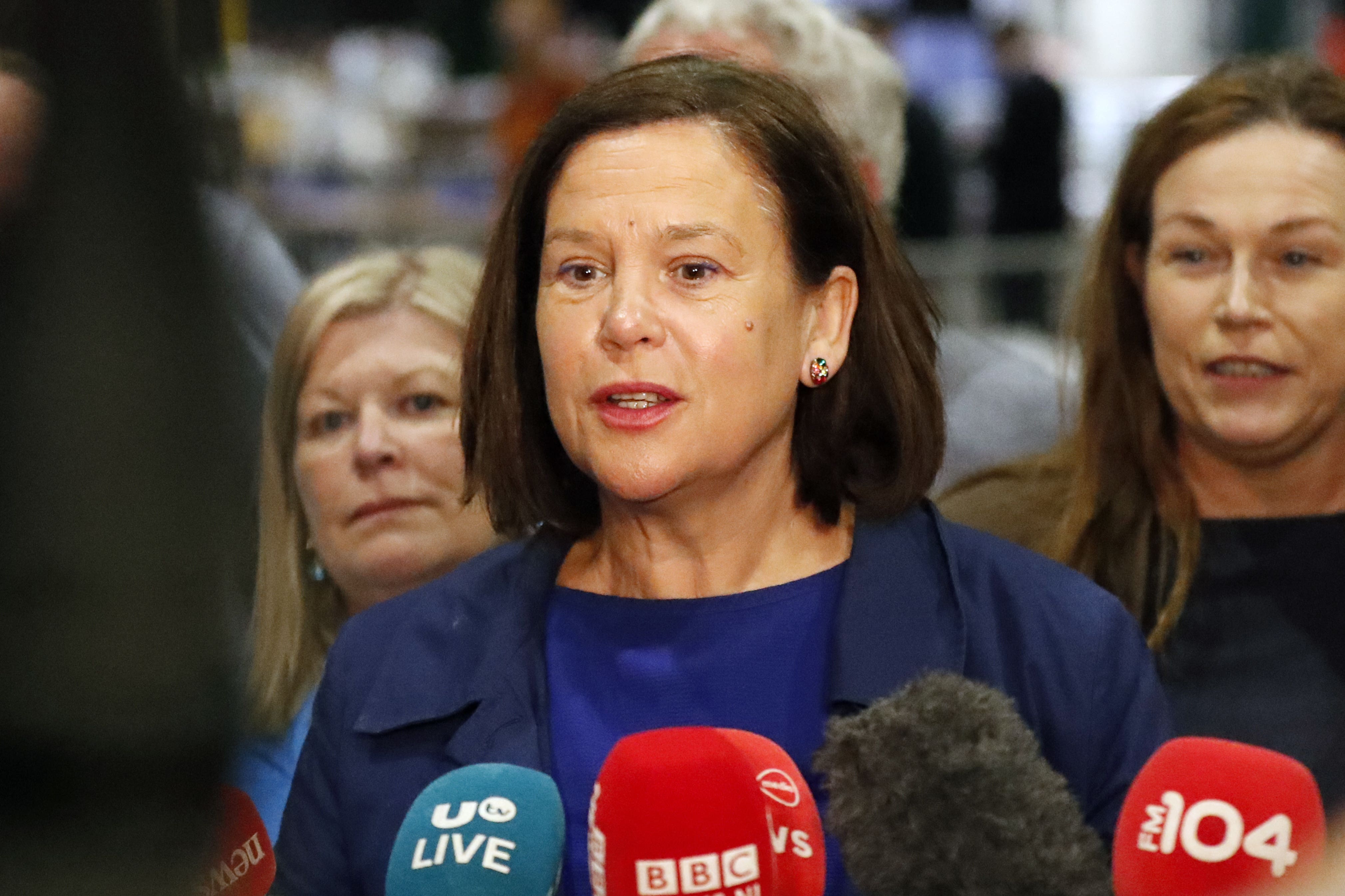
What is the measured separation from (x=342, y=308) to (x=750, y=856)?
4.40 ft

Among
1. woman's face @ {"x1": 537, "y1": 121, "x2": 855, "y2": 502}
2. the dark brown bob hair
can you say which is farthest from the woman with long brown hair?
woman's face @ {"x1": 537, "y1": 121, "x2": 855, "y2": 502}

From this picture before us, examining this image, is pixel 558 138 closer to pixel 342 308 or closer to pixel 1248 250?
pixel 342 308

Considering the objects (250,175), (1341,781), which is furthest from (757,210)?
(250,175)

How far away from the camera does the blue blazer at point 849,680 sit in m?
1.80

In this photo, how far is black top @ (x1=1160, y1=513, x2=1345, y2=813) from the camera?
214cm

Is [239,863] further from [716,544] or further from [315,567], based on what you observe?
[315,567]

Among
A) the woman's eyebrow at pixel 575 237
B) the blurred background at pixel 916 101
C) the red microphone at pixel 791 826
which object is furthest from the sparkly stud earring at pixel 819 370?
the blurred background at pixel 916 101

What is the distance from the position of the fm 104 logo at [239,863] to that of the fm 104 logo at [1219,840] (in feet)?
2.47

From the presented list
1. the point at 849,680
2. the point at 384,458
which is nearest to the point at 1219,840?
the point at 849,680

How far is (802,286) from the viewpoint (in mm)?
1930

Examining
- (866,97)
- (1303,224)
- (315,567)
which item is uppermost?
(866,97)

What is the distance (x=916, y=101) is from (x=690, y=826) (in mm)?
5408

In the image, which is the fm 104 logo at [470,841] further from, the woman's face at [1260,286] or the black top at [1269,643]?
the woman's face at [1260,286]

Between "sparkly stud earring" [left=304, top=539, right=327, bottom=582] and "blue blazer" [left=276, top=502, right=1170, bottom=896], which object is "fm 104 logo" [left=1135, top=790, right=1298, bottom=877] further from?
"sparkly stud earring" [left=304, top=539, right=327, bottom=582]
